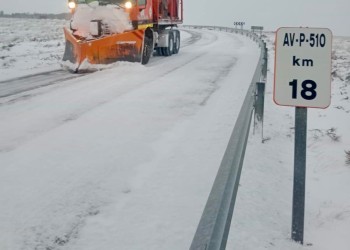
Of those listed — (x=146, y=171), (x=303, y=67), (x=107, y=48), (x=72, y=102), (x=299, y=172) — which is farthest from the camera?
(x=107, y=48)

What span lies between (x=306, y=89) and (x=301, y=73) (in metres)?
0.14

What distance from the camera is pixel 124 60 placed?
14.2 metres

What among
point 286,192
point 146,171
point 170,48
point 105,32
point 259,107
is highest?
point 105,32

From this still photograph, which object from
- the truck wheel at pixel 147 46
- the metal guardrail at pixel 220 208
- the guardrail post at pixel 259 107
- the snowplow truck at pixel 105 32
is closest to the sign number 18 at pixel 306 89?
the metal guardrail at pixel 220 208

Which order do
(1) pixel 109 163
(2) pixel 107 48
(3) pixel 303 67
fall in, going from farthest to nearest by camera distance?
(2) pixel 107 48, (1) pixel 109 163, (3) pixel 303 67

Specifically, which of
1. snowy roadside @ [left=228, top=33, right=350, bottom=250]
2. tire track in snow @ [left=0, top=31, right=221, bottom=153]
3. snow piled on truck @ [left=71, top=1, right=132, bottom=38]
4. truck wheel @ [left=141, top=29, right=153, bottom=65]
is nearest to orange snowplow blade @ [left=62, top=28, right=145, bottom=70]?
snow piled on truck @ [left=71, top=1, right=132, bottom=38]

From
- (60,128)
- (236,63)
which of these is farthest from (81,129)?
(236,63)

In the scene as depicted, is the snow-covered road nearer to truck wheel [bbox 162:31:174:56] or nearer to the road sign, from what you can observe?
the road sign

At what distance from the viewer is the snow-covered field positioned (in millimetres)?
3590

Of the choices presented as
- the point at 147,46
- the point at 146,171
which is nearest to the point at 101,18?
the point at 147,46

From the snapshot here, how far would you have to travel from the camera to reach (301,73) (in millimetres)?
3395

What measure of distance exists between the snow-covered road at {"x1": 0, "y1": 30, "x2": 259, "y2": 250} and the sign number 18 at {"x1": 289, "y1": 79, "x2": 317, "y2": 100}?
1426mm

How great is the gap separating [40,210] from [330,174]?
3.77 metres

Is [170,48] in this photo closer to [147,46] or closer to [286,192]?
[147,46]
